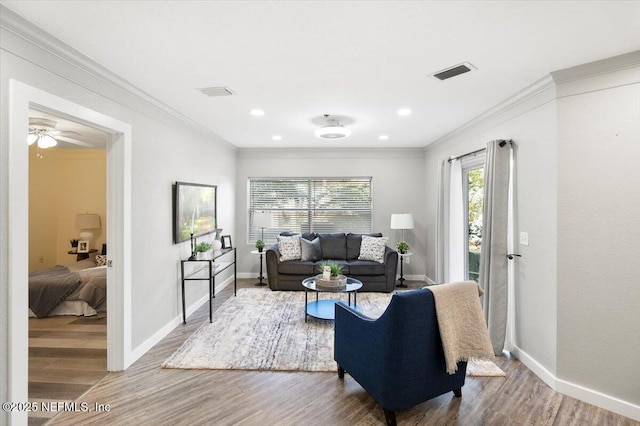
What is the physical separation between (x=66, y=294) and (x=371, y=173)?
5.20 m

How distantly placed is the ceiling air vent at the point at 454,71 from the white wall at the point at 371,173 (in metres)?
3.54

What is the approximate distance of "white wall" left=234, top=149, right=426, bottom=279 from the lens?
6.16 m

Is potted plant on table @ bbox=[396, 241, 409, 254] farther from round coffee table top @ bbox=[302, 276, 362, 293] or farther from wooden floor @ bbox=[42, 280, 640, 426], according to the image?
wooden floor @ bbox=[42, 280, 640, 426]

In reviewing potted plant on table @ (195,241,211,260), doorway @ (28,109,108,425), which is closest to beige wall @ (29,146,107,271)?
doorway @ (28,109,108,425)

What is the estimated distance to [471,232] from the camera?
4.46m

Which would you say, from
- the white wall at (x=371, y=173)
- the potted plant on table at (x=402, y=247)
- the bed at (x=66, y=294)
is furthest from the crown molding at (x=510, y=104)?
the bed at (x=66, y=294)

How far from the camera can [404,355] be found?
203cm

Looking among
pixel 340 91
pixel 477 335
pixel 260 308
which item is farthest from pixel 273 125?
pixel 477 335

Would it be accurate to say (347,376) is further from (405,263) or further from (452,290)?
(405,263)

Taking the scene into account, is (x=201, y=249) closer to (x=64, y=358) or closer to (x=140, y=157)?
(x=140, y=157)

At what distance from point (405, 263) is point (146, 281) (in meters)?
4.60

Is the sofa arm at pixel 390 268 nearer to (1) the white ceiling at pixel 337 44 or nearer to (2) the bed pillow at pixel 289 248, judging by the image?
(2) the bed pillow at pixel 289 248

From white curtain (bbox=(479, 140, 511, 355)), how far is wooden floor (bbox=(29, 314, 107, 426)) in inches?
146

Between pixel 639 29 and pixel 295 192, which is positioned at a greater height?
pixel 639 29
